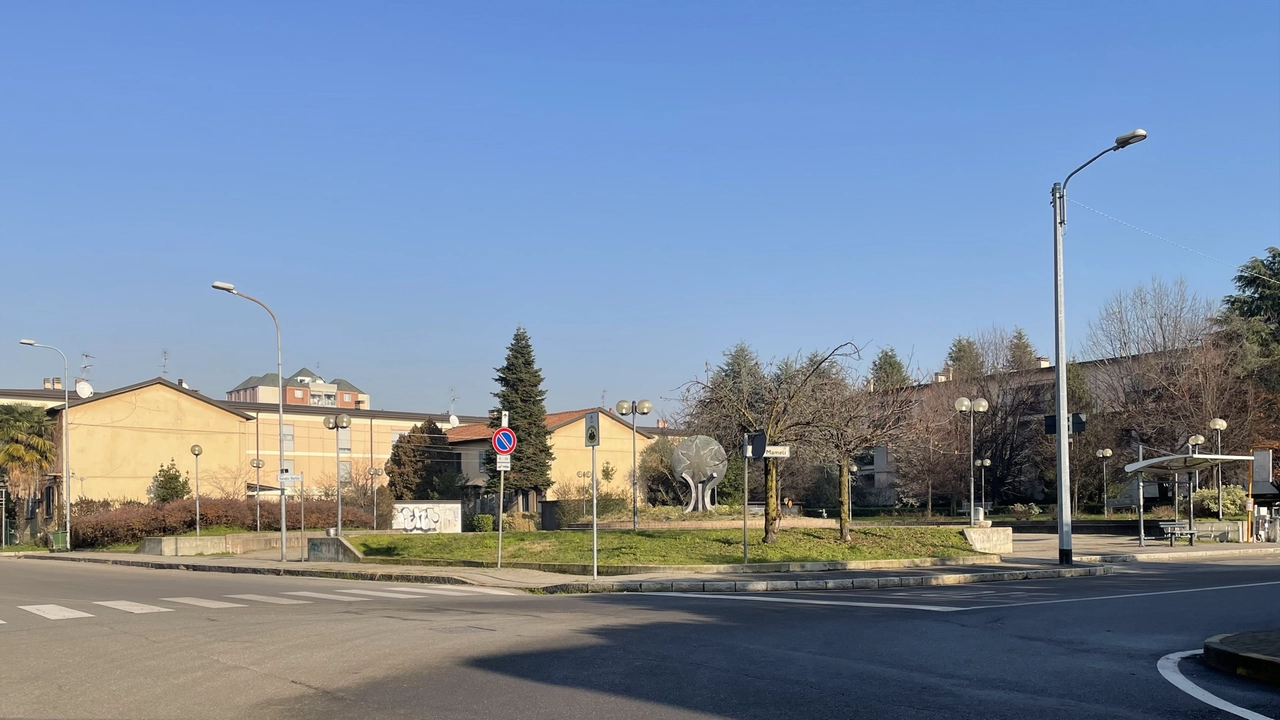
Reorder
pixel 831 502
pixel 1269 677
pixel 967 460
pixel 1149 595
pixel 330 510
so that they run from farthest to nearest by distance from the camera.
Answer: pixel 831 502, pixel 967 460, pixel 330 510, pixel 1149 595, pixel 1269 677

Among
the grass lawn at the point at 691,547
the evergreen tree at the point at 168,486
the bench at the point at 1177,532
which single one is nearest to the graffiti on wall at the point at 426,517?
the grass lawn at the point at 691,547

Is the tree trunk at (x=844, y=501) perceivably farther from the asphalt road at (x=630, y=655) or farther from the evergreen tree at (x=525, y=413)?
the evergreen tree at (x=525, y=413)

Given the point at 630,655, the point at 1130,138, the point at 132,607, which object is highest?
the point at 1130,138

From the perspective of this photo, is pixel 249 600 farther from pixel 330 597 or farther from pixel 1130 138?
pixel 1130 138

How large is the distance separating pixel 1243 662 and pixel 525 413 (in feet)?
198

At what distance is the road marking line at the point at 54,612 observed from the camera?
14634 mm

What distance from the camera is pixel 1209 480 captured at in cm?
4878

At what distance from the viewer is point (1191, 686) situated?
8.22 meters

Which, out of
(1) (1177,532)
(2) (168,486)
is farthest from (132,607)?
(2) (168,486)

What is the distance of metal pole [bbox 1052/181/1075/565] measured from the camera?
75.4 ft

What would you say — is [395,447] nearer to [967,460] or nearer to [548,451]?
[548,451]

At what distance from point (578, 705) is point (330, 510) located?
4096 cm

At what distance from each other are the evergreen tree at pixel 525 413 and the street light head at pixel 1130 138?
4846 cm

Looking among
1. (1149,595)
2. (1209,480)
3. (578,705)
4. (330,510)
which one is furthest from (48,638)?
(1209,480)
